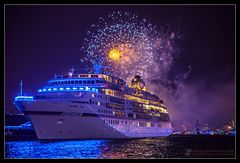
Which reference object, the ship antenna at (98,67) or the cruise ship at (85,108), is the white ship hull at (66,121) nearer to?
the cruise ship at (85,108)

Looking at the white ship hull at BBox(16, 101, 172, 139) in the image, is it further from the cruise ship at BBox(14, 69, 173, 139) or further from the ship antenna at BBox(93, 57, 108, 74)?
the ship antenna at BBox(93, 57, 108, 74)

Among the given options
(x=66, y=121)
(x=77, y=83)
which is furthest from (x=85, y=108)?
(x=77, y=83)

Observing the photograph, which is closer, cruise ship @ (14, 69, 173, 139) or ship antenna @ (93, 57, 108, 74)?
cruise ship @ (14, 69, 173, 139)

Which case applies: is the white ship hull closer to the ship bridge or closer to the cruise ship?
the cruise ship

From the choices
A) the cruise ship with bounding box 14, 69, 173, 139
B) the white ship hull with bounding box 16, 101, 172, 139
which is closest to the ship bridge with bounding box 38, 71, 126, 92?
the cruise ship with bounding box 14, 69, 173, 139

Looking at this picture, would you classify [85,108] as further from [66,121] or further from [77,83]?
[77,83]

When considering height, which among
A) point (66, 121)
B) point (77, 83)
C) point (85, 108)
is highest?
point (77, 83)

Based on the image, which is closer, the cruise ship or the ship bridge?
the cruise ship

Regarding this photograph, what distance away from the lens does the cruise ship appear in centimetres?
5900

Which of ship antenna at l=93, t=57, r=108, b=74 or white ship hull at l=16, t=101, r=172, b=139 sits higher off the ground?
ship antenna at l=93, t=57, r=108, b=74

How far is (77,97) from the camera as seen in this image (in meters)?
63.5

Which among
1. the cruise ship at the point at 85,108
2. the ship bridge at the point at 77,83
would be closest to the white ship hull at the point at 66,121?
the cruise ship at the point at 85,108

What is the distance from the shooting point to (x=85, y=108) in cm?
6203

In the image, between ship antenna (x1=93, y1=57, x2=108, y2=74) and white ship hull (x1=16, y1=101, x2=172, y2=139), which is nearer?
→ white ship hull (x1=16, y1=101, x2=172, y2=139)
